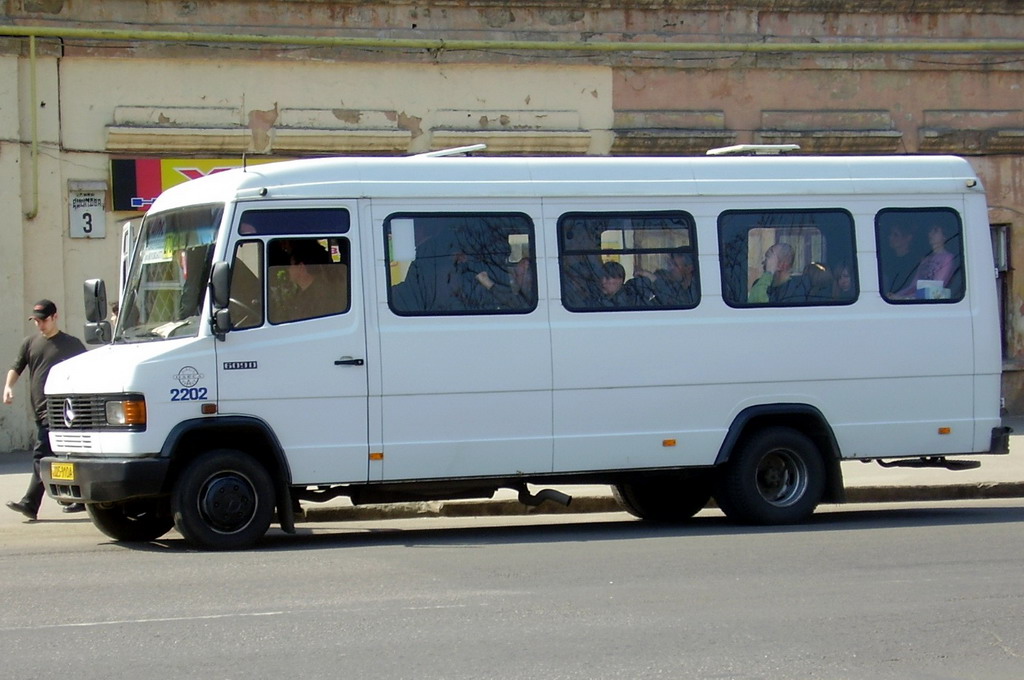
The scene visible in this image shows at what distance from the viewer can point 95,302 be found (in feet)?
35.2

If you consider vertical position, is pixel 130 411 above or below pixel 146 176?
below

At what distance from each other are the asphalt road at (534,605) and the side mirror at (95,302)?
1.66 meters

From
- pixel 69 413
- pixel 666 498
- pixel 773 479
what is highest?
pixel 69 413

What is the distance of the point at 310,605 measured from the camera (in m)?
7.85

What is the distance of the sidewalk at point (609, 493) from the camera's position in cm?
1277

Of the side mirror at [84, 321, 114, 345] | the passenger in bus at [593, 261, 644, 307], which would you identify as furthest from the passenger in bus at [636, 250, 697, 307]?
the side mirror at [84, 321, 114, 345]

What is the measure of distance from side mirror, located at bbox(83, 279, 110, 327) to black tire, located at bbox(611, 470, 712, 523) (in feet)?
13.9

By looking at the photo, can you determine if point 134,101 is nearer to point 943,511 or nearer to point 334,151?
point 334,151

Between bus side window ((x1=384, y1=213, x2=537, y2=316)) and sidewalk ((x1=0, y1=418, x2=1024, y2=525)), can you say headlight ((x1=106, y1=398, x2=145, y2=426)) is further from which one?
sidewalk ((x1=0, y1=418, x2=1024, y2=525))

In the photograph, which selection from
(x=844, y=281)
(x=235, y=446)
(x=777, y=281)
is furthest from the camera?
(x=844, y=281)

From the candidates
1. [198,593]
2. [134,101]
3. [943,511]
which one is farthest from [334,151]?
[198,593]

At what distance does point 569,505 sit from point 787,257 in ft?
9.20

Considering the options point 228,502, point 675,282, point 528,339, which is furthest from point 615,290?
point 228,502

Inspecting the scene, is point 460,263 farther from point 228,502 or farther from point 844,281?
point 844,281
